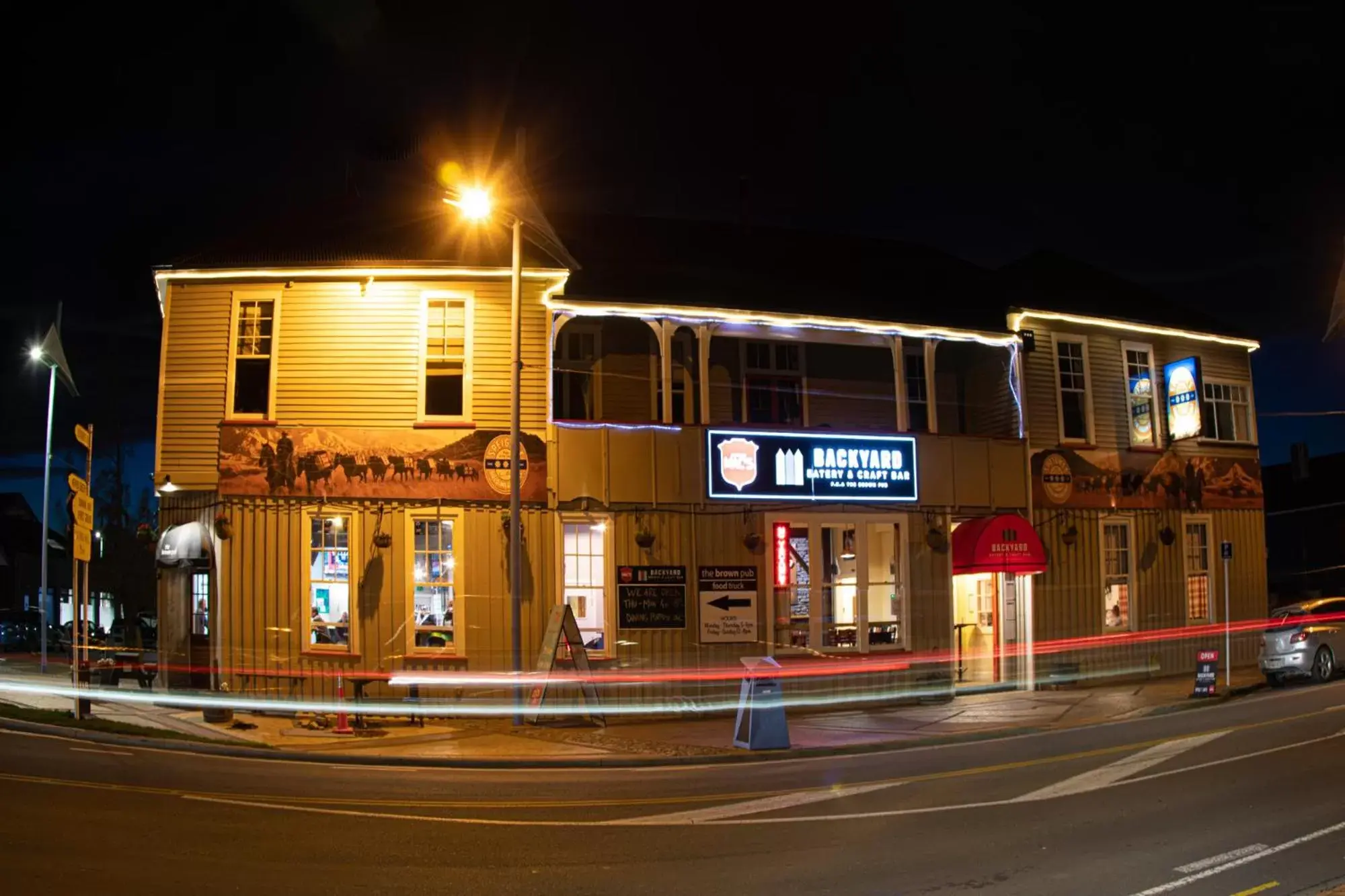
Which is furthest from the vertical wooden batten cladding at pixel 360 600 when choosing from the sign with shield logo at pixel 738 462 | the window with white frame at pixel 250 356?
the sign with shield logo at pixel 738 462

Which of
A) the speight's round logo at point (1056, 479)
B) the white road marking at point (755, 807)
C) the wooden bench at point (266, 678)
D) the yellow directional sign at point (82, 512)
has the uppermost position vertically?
the speight's round logo at point (1056, 479)

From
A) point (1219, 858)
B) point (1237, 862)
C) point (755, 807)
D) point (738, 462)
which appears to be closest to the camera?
point (1237, 862)

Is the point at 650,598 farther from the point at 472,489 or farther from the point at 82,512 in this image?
the point at 82,512

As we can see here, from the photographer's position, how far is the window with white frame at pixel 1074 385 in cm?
2386

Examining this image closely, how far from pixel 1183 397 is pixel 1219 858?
17318 millimetres

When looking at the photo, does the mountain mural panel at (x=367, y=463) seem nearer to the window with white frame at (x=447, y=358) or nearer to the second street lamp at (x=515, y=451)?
the window with white frame at (x=447, y=358)

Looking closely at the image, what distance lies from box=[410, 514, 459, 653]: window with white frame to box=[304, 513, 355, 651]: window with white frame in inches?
42.8

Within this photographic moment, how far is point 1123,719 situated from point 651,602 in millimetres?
7696

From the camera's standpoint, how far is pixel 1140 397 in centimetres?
2442

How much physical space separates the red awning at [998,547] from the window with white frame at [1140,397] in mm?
4174

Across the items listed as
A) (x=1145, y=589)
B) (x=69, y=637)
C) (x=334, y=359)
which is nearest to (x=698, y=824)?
(x=334, y=359)

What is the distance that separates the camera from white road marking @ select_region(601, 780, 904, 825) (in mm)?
10055

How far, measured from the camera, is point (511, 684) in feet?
59.4

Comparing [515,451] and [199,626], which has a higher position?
[515,451]
